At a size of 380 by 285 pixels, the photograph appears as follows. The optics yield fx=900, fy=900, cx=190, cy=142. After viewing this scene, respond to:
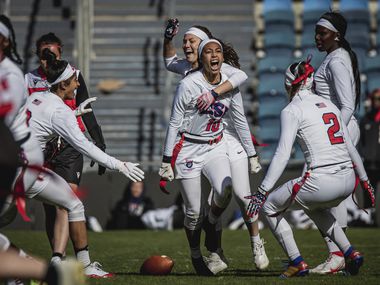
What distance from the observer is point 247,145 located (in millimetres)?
8531

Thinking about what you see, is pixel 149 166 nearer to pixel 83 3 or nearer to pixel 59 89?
pixel 83 3

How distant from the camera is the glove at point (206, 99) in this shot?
797 centimetres

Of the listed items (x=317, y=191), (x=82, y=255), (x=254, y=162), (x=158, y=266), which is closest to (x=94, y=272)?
(x=82, y=255)

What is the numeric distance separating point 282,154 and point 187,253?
347 centimetres

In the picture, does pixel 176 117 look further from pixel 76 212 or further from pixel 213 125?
pixel 76 212

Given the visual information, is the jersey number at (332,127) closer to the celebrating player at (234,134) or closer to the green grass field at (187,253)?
the celebrating player at (234,134)

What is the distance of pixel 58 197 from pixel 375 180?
314 inches

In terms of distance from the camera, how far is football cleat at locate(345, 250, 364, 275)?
7746 millimetres

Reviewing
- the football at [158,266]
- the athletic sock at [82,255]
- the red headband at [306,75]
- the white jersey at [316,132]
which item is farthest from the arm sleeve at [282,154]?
Answer: the athletic sock at [82,255]

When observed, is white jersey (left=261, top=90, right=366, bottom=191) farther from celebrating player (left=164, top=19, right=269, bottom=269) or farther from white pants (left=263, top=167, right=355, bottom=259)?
celebrating player (left=164, top=19, right=269, bottom=269)

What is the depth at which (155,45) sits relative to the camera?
61.6 ft

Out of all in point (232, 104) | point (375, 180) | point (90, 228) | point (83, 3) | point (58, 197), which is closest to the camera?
point (58, 197)

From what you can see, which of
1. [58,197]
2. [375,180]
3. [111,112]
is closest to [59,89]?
[58,197]

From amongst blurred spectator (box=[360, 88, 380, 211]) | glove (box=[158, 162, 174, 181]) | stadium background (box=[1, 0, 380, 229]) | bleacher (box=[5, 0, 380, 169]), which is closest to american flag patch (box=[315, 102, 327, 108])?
glove (box=[158, 162, 174, 181])
